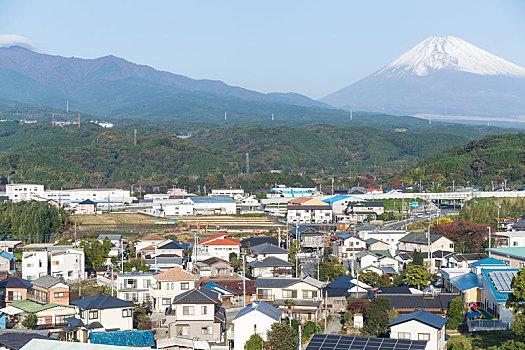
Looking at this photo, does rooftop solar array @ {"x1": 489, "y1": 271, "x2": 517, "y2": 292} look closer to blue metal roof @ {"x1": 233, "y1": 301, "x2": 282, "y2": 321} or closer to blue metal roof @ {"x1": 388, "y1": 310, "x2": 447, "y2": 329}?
blue metal roof @ {"x1": 388, "y1": 310, "x2": 447, "y2": 329}

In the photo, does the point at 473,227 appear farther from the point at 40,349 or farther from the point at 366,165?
→ the point at 366,165

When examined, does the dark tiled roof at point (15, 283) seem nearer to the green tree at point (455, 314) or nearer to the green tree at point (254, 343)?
the green tree at point (254, 343)

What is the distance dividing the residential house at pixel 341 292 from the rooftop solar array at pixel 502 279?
7.75 ft

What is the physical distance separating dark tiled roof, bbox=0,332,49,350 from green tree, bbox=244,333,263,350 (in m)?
2.94

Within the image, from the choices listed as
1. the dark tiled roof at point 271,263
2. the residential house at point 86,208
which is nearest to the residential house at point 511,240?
the dark tiled roof at point 271,263

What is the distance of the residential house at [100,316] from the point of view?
1170 cm

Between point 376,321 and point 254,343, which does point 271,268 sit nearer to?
point 376,321

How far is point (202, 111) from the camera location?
5866 inches

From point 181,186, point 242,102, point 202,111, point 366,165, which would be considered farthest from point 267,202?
point 242,102

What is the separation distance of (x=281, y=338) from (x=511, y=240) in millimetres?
10775

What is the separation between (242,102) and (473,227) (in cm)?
15721

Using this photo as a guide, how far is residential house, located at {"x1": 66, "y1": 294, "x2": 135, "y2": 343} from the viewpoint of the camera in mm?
11695

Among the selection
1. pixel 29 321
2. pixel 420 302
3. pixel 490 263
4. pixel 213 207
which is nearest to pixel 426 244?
pixel 490 263

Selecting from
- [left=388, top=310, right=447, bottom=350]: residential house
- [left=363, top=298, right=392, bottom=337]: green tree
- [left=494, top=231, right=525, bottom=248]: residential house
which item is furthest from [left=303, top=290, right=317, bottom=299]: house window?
[left=494, top=231, right=525, bottom=248]: residential house
